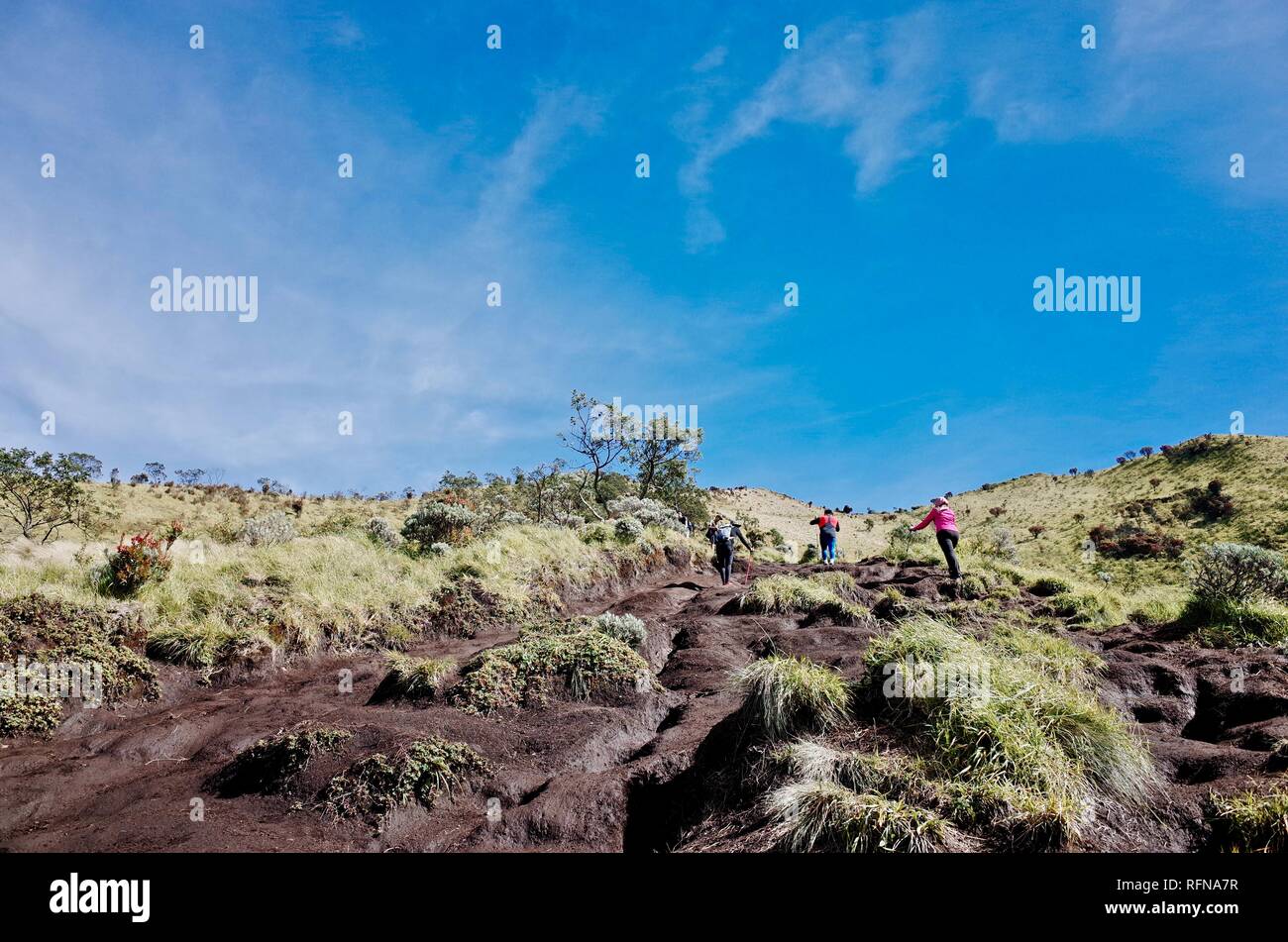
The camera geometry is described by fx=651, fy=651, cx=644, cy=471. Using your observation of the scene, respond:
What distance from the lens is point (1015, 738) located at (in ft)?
14.2

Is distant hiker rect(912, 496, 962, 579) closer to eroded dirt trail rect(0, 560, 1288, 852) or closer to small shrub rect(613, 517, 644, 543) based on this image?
eroded dirt trail rect(0, 560, 1288, 852)

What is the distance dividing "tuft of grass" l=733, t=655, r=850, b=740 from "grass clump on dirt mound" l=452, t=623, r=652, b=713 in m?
3.10

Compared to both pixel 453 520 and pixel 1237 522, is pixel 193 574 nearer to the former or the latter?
pixel 453 520

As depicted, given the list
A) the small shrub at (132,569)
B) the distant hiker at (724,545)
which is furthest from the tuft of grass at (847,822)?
the distant hiker at (724,545)

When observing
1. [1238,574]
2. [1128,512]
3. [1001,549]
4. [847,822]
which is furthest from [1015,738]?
[1128,512]

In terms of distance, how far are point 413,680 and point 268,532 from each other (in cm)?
1066

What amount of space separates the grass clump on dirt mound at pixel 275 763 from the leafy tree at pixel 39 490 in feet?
89.7

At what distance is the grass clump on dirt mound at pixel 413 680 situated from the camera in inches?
311

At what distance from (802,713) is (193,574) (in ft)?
36.8

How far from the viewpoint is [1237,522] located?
3469cm

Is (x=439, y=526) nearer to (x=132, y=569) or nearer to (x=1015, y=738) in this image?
(x=132, y=569)

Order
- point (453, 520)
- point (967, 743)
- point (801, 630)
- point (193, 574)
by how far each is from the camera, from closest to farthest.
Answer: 1. point (967, 743)
2. point (801, 630)
3. point (193, 574)
4. point (453, 520)

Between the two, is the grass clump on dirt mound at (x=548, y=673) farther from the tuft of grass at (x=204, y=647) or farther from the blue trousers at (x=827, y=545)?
the blue trousers at (x=827, y=545)
